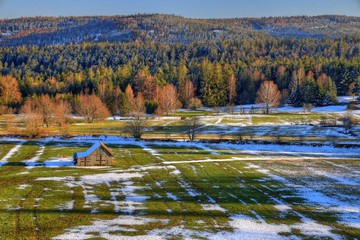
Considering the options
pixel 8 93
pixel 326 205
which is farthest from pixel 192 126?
pixel 8 93

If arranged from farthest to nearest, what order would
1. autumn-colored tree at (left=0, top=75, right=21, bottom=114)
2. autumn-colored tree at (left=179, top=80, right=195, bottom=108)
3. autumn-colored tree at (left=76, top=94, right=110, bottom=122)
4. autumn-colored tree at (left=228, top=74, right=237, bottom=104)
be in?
autumn-colored tree at (left=228, top=74, right=237, bottom=104) < autumn-colored tree at (left=179, top=80, right=195, bottom=108) < autumn-colored tree at (left=0, top=75, right=21, bottom=114) < autumn-colored tree at (left=76, top=94, right=110, bottom=122)

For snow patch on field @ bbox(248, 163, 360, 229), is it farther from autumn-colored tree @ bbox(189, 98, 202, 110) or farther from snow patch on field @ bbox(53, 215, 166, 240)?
autumn-colored tree @ bbox(189, 98, 202, 110)

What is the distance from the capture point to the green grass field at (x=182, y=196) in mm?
25312

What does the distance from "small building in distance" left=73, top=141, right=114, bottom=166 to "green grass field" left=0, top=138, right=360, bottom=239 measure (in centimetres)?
149

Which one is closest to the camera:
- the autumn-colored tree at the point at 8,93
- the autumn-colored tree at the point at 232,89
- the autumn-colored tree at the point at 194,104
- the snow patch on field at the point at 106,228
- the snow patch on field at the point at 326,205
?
the snow patch on field at the point at 106,228

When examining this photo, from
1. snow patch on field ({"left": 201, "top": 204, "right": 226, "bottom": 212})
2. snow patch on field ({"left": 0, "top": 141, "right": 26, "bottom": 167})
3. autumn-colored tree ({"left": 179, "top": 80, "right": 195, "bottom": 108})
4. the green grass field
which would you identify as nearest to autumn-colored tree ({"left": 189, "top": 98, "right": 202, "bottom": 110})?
autumn-colored tree ({"left": 179, "top": 80, "right": 195, "bottom": 108})

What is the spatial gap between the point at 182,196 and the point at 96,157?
18.4 metres

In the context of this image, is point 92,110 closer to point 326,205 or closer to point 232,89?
point 232,89

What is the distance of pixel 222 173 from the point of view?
1750 inches

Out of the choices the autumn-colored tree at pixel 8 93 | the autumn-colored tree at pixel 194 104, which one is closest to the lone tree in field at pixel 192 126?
the autumn-colored tree at pixel 194 104

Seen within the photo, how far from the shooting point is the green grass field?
2531 centimetres

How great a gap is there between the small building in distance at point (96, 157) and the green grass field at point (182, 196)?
1.49 metres

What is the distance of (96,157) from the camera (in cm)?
4875

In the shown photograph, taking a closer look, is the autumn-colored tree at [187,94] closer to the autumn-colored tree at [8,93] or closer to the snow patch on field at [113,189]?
the autumn-colored tree at [8,93]
